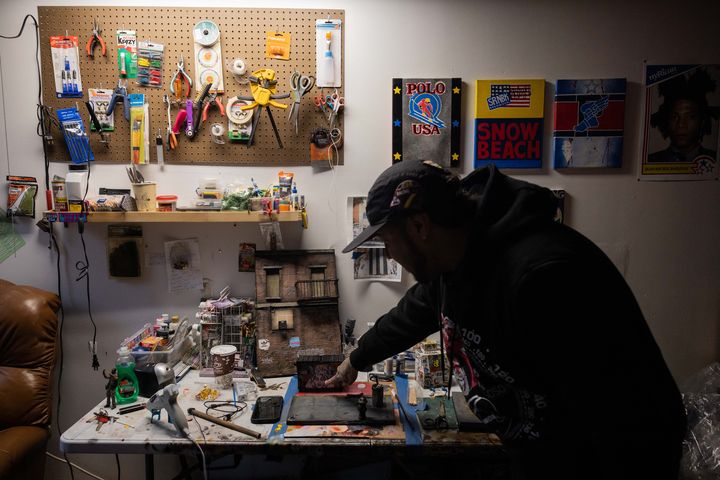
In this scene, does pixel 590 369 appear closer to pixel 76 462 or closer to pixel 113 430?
pixel 113 430

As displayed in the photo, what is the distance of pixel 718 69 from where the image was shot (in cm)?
207

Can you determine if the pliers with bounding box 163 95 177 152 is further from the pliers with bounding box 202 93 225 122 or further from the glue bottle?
the glue bottle

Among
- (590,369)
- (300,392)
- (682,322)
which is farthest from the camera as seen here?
(682,322)

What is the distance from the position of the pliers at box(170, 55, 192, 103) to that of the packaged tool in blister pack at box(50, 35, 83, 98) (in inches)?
16.7

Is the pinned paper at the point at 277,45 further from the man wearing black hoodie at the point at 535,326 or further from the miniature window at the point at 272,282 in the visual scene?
the man wearing black hoodie at the point at 535,326

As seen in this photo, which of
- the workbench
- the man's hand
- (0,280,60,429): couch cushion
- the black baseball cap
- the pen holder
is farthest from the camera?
the pen holder

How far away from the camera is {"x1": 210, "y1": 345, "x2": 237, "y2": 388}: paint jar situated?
1829 millimetres

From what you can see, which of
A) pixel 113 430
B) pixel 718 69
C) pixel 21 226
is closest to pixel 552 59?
pixel 718 69

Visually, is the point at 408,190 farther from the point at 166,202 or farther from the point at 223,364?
the point at 166,202

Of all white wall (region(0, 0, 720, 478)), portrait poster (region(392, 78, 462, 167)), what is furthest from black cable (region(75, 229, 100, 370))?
portrait poster (region(392, 78, 462, 167))

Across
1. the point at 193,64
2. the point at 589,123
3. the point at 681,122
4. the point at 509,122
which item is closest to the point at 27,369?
the point at 193,64

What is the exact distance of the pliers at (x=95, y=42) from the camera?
6.67 feet

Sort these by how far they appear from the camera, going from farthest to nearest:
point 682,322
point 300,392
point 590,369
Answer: point 682,322 < point 300,392 < point 590,369

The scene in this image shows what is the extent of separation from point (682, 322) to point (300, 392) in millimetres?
1826
